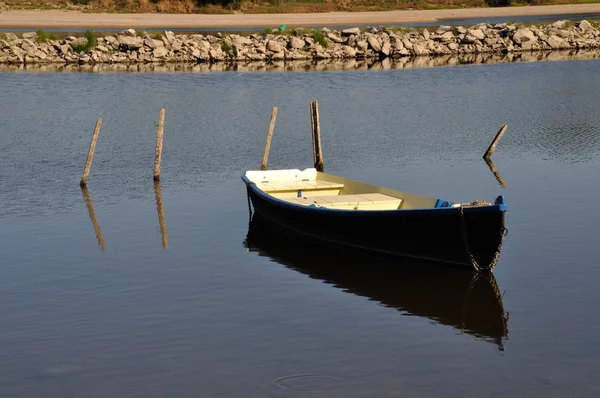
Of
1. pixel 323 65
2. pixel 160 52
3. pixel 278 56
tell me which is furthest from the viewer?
pixel 278 56

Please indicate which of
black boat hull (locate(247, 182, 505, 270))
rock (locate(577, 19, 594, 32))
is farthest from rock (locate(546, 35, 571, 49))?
black boat hull (locate(247, 182, 505, 270))

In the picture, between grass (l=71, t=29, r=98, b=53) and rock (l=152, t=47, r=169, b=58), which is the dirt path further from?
rock (l=152, t=47, r=169, b=58)

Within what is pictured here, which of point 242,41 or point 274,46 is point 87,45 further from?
point 274,46

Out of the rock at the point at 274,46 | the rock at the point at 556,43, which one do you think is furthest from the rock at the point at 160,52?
the rock at the point at 556,43

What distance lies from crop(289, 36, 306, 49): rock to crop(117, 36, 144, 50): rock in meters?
11.0

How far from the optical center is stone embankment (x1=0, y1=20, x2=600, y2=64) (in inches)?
2879

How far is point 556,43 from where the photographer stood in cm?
8069

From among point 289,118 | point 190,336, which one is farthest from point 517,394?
point 289,118

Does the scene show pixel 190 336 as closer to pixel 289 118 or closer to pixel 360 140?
pixel 360 140

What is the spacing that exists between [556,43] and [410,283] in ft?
207

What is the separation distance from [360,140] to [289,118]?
6.42 meters

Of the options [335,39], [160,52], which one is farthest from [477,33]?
[160,52]

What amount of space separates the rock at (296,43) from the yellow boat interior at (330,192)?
48.1 metres

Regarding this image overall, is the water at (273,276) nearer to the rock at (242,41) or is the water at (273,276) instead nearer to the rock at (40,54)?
the rock at (40,54)
